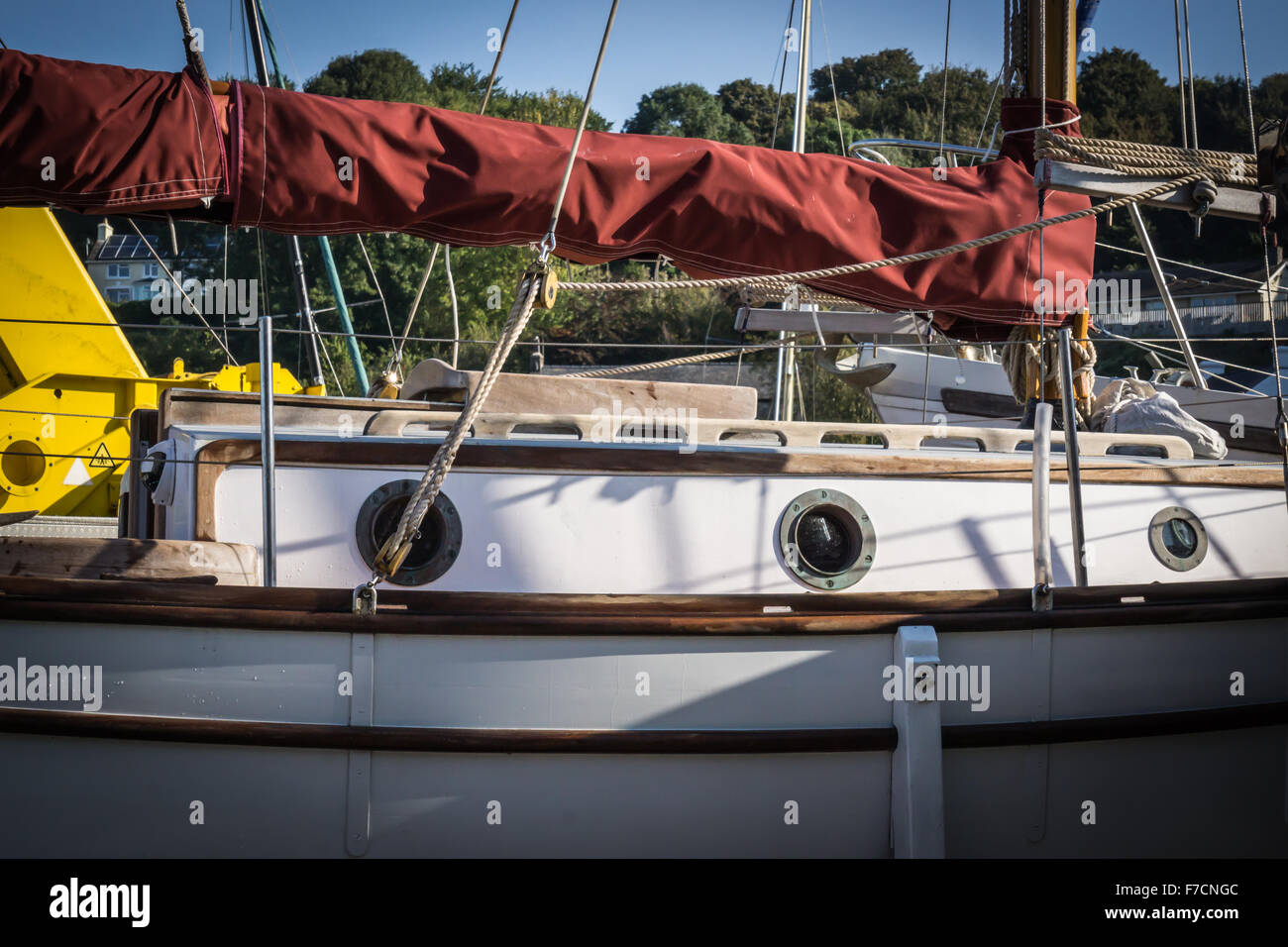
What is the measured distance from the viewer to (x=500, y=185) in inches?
166

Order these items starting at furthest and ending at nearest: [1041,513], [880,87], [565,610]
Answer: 1. [880,87]
2. [1041,513]
3. [565,610]

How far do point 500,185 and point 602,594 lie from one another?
1765mm

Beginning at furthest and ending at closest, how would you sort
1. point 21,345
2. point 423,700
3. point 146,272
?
point 146,272, point 21,345, point 423,700

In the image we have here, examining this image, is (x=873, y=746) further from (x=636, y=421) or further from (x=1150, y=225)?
(x=1150, y=225)

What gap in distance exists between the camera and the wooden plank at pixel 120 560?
3658 mm

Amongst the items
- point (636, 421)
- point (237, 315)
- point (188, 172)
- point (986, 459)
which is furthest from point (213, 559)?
point (237, 315)

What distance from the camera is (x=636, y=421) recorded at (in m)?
4.44

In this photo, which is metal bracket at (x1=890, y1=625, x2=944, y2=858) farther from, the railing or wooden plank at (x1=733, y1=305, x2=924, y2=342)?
the railing

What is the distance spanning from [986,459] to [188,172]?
3.41 meters

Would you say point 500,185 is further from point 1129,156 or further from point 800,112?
point 800,112

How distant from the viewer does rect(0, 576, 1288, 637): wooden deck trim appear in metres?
3.38

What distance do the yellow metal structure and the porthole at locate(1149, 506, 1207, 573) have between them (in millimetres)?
8504

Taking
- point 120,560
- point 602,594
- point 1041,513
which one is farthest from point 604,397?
point 120,560

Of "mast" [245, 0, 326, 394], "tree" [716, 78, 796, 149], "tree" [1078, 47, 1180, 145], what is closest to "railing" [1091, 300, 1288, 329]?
"tree" [1078, 47, 1180, 145]
